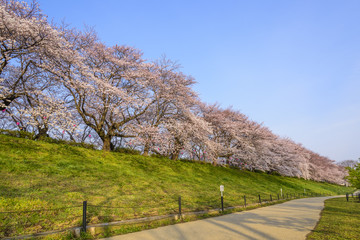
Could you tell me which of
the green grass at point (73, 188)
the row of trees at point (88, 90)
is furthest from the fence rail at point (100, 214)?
the row of trees at point (88, 90)

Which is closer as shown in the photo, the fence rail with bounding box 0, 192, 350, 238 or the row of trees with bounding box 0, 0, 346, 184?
the fence rail with bounding box 0, 192, 350, 238

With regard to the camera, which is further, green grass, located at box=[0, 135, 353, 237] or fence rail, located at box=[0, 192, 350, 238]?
green grass, located at box=[0, 135, 353, 237]

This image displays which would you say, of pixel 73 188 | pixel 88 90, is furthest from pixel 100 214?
pixel 88 90

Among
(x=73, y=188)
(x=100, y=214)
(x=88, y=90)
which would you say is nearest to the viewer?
(x=100, y=214)

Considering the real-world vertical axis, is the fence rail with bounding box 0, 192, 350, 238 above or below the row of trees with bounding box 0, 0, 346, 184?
below

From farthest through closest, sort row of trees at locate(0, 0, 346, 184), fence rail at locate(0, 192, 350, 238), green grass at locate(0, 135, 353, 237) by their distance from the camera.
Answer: row of trees at locate(0, 0, 346, 184) < green grass at locate(0, 135, 353, 237) < fence rail at locate(0, 192, 350, 238)

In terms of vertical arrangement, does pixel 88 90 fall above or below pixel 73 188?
above

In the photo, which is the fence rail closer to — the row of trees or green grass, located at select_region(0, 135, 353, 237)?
green grass, located at select_region(0, 135, 353, 237)

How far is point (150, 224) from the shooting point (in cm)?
813

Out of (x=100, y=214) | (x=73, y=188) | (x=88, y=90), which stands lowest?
(x=100, y=214)

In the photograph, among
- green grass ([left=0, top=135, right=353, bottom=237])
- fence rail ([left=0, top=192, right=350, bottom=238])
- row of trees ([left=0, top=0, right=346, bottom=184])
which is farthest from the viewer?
row of trees ([left=0, top=0, right=346, bottom=184])

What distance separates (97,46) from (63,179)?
12440 mm

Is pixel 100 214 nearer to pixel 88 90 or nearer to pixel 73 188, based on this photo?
pixel 73 188

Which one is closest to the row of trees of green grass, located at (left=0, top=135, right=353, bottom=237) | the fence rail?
green grass, located at (left=0, top=135, right=353, bottom=237)
